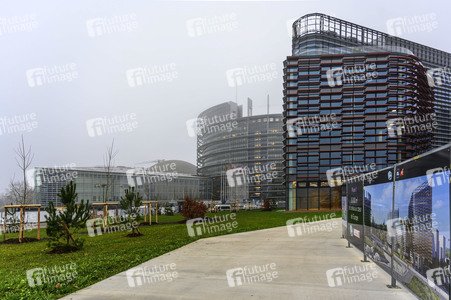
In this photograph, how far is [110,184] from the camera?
39.1 meters

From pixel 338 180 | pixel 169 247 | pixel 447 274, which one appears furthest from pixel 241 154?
pixel 447 274

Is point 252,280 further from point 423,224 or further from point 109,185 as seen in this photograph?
point 109,185

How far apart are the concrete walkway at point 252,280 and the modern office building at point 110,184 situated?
101 feet

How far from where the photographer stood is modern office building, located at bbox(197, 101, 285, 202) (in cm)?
11131

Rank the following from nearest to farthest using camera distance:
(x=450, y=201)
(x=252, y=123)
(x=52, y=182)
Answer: (x=450, y=201) → (x=52, y=182) → (x=252, y=123)

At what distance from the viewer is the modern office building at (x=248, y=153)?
111 m

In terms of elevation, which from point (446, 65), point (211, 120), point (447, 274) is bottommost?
point (447, 274)

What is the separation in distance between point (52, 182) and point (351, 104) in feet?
228

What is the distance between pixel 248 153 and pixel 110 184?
83.0 m

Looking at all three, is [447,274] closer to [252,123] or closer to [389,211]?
[389,211]

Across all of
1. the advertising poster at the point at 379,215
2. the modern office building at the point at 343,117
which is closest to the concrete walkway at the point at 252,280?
the advertising poster at the point at 379,215

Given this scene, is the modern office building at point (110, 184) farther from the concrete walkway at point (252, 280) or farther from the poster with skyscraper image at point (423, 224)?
the poster with skyscraper image at point (423, 224)

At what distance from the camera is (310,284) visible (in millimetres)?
7258

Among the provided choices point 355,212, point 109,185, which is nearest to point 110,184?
point 109,185
